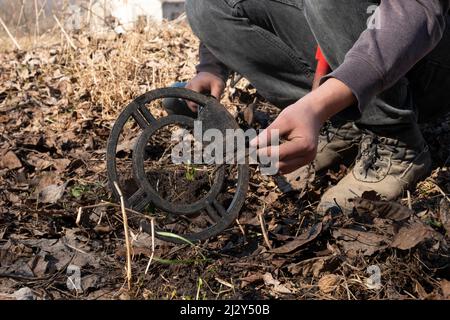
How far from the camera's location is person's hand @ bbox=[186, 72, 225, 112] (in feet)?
8.50

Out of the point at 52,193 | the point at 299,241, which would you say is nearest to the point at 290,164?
the point at 299,241

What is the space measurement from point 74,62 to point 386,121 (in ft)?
7.60

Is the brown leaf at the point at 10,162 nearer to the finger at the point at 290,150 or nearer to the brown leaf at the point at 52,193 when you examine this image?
the brown leaf at the point at 52,193

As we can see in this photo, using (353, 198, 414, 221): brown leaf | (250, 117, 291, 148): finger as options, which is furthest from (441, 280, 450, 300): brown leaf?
(250, 117, 291, 148): finger

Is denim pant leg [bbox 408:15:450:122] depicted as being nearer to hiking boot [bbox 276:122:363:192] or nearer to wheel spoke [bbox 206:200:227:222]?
hiking boot [bbox 276:122:363:192]

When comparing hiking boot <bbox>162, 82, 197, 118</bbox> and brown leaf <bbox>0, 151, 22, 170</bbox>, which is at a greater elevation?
hiking boot <bbox>162, 82, 197, 118</bbox>

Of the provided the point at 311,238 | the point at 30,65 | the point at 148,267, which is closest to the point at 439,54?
the point at 311,238

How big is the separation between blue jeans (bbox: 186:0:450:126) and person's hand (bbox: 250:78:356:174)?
1.76 ft

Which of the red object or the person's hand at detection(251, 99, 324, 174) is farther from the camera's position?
the red object

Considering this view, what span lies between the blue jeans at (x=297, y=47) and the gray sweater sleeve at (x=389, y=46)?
40cm

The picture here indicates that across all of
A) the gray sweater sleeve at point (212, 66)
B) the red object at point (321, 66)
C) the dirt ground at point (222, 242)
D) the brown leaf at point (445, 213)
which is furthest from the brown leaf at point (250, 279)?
the gray sweater sleeve at point (212, 66)

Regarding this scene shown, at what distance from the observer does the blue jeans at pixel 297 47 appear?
2.28 metres

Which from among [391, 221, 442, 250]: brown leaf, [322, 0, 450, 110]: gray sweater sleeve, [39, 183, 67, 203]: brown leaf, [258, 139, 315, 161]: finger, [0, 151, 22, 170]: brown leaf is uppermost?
[322, 0, 450, 110]: gray sweater sleeve
